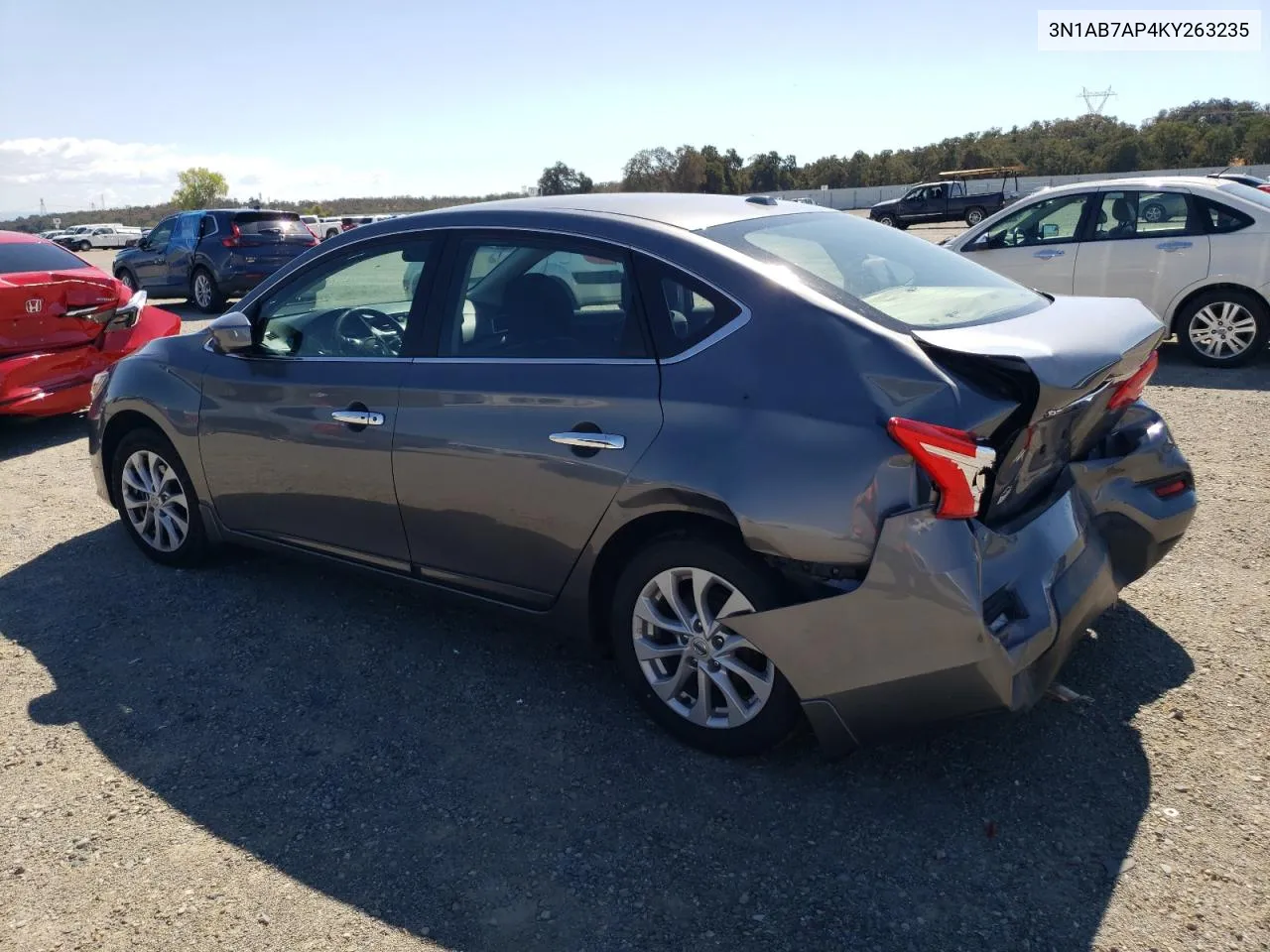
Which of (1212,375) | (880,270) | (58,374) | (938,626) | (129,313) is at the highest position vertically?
(880,270)

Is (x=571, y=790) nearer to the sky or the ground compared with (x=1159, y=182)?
nearer to the ground

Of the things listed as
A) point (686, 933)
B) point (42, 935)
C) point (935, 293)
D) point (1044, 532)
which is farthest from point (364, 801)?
point (935, 293)

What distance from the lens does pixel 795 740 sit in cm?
338

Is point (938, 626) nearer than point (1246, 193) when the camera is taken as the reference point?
Yes

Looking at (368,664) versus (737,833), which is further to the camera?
(368,664)

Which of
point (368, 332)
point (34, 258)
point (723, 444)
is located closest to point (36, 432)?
point (34, 258)

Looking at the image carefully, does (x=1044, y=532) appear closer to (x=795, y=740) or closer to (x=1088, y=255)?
(x=795, y=740)

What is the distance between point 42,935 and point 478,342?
224 cm

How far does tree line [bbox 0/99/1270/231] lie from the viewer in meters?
52.0

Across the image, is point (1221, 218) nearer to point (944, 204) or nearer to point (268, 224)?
point (268, 224)

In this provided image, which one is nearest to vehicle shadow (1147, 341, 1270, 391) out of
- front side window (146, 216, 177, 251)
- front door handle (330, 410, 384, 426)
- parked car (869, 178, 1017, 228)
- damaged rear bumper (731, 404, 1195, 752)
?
damaged rear bumper (731, 404, 1195, 752)

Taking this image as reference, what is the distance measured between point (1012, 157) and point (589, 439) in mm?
73382

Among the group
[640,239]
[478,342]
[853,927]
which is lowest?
[853,927]

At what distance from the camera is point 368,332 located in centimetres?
415
